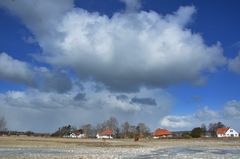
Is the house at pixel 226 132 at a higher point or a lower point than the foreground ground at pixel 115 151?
higher

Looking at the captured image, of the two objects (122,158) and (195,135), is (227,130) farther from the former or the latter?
(122,158)

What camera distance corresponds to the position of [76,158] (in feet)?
117

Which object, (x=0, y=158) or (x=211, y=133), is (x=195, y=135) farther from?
(x=0, y=158)

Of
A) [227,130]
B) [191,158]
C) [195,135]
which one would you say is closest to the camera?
[191,158]

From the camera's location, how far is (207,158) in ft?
117

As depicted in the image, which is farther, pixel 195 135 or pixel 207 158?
pixel 195 135

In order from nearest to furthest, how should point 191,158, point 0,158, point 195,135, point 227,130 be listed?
point 0,158 → point 191,158 → point 195,135 → point 227,130

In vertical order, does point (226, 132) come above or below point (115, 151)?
above

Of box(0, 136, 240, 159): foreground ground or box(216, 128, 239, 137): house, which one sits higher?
box(216, 128, 239, 137): house

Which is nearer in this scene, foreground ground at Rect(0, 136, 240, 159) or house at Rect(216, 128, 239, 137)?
foreground ground at Rect(0, 136, 240, 159)

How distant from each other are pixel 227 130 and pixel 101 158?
163 meters

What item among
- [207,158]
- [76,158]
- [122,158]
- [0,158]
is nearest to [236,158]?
[207,158]

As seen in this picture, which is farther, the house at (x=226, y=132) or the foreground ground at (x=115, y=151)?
the house at (x=226, y=132)

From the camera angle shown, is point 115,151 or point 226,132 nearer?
point 115,151
